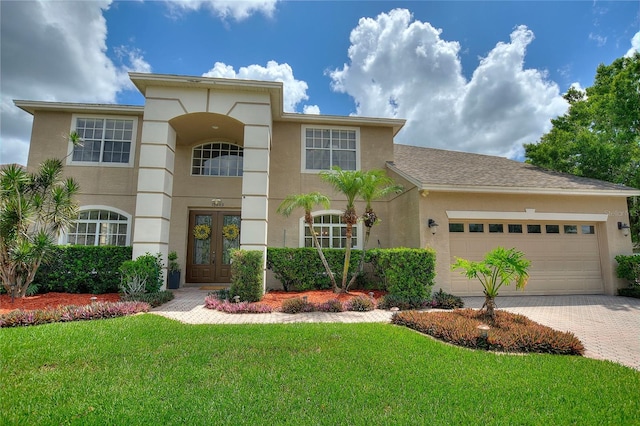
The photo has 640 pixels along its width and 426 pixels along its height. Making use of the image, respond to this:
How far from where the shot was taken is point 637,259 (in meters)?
10.2

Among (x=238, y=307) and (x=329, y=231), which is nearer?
(x=238, y=307)

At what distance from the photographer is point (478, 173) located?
38.5 feet

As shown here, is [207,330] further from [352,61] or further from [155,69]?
Answer: [352,61]

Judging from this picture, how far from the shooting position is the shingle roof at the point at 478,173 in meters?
10.4

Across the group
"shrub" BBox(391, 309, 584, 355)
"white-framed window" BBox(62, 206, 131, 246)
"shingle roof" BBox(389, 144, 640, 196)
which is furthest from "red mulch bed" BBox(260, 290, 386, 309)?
"white-framed window" BBox(62, 206, 131, 246)

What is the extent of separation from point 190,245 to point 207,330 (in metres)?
7.61

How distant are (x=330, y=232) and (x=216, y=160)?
586 centimetres

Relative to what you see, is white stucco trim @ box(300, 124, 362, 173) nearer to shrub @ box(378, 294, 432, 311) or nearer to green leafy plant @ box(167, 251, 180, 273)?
green leafy plant @ box(167, 251, 180, 273)

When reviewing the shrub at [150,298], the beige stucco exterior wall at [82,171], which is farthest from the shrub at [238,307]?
the beige stucco exterior wall at [82,171]

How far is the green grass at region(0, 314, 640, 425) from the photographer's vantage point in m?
2.95

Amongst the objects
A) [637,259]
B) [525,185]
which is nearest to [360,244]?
[525,185]

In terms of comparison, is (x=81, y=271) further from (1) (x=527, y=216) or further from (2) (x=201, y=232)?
(1) (x=527, y=216)

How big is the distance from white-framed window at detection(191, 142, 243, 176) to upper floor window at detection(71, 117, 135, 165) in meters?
2.57

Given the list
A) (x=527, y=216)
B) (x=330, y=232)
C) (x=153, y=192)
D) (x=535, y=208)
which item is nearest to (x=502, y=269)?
(x=527, y=216)
